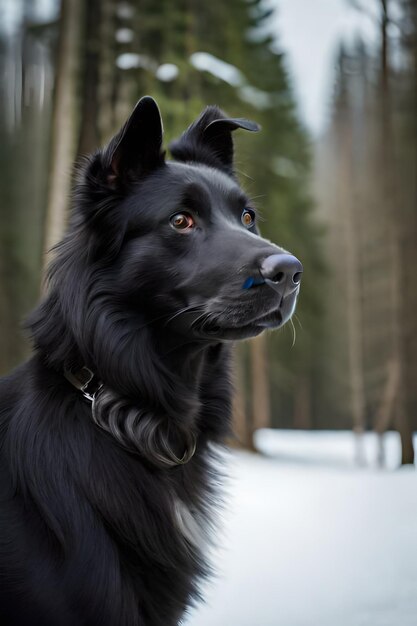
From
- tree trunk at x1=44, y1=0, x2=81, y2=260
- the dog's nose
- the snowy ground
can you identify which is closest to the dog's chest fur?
the snowy ground

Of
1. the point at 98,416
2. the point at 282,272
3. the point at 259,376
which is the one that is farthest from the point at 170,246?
the point at 259,376

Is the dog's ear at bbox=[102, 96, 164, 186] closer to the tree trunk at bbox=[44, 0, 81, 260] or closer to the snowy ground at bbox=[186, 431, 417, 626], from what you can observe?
the snowy ground at bbox=[186, 431, 417, 626]

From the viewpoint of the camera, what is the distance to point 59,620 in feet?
7.69

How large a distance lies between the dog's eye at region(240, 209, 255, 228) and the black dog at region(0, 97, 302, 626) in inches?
5.7

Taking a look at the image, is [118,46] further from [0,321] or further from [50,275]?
[0,321]

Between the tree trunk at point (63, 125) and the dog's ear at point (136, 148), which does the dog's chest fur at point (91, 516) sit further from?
the tree trunk at point (63, 125)

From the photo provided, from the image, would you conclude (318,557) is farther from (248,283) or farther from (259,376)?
(259,376)

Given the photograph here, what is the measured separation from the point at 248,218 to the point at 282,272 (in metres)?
0.77

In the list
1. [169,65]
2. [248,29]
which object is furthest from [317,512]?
[248,29]

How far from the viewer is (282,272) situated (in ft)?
8.24

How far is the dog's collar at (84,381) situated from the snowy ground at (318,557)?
0.88 meters

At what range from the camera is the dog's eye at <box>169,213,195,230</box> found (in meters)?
2.82

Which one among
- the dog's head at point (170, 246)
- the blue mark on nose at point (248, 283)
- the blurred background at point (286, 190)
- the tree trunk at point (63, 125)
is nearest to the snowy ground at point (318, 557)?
the blurred background at point (286, 190)

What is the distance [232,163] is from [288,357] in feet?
61.4
